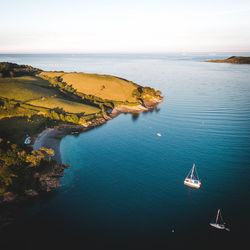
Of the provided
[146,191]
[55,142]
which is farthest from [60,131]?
[146,191]

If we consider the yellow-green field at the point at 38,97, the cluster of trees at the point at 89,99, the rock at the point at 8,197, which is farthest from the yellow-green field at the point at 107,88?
the rock at the point at 8,197

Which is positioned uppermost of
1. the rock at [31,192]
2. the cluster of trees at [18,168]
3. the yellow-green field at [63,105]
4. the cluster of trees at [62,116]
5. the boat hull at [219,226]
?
the yellow-green field at [63,105]

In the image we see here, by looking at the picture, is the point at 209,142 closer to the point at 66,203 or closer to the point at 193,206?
the point at 193,206

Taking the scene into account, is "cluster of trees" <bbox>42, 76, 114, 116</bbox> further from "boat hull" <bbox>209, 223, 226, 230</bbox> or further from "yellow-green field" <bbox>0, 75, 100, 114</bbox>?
"boat hull" <bbox>209, 223, 226, 230</bbox>

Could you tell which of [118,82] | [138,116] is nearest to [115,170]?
[138,116]

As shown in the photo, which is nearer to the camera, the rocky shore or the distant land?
the rocky shore

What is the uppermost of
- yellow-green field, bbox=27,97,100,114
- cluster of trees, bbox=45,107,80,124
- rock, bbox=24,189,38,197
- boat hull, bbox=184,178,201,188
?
yellow-green field, bbox=27,97,100,114

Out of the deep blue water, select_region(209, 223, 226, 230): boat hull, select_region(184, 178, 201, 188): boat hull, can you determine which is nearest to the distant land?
the deep blue water

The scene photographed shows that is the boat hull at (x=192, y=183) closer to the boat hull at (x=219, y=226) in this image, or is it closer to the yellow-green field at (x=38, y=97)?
the boat hull at (x=219, y=226)
